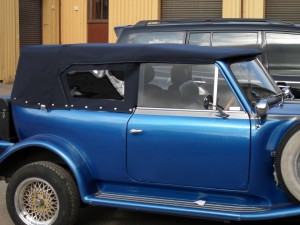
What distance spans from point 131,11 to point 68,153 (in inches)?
530

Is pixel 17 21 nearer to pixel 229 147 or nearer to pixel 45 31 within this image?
pixel 45 31

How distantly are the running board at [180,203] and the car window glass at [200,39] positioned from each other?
3.43 m

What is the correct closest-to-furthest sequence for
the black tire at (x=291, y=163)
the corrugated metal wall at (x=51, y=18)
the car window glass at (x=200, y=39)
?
the black tire at (x=291, y=163) → the car window glass at (x=200, y=39) → the corrugated metal wall at (x=51, y=18)

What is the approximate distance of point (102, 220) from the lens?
5156 mm

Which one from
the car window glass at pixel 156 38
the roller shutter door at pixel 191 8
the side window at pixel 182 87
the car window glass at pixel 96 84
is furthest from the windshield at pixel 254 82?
the roller shutter door at pixel 191 8

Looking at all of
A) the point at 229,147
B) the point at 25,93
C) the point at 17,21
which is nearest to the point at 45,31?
the point at 17,21

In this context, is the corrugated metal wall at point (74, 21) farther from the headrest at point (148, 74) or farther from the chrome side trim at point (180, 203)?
the chrome side trim at point (180, 203)

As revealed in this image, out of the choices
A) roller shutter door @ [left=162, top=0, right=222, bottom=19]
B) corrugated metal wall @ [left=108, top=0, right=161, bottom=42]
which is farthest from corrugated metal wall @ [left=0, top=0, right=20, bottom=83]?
roller shutter door @ [left=162, top=0, right=222, bottom=19]

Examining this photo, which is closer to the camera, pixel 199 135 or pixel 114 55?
pixel 199 135

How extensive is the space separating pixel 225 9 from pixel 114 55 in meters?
12.3

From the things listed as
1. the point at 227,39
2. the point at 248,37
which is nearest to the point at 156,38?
the point at 227,39

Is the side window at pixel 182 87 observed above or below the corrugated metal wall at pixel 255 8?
below

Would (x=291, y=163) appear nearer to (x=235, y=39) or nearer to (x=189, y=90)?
(x=189, y=90)

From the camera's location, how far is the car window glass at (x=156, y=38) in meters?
7.42
